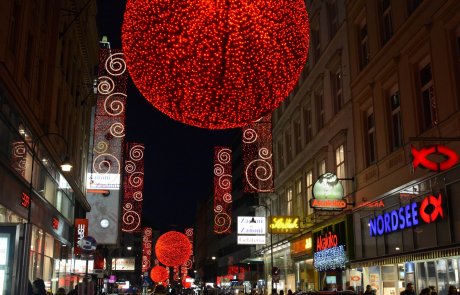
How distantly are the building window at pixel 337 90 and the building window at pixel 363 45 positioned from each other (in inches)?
115

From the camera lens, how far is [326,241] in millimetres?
28281

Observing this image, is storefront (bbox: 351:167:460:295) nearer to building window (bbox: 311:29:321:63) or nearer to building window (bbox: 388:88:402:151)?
building window (bbox: 388:88:402:151)

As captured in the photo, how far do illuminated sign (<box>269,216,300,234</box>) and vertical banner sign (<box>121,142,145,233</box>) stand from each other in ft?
48.4

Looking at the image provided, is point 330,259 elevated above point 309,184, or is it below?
below

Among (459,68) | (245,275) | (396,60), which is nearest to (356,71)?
(396,60)

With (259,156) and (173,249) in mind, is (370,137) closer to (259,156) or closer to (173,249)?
(259,156)

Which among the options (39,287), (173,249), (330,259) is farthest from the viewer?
(173,249)

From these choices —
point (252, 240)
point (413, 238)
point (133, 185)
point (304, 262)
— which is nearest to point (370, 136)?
point (413, 238)

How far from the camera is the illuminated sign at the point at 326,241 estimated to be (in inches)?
1065

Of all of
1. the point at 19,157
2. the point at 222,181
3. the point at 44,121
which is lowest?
the point at 19,157

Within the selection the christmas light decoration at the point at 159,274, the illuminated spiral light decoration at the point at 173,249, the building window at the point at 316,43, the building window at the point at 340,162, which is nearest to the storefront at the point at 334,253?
the building window at the point at 340,162

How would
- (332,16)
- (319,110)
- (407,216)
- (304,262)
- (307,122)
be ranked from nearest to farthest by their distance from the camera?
(407,216)
(332,16)
(319,110)
(304,262)
(307,122)

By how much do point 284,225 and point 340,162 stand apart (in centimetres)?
691

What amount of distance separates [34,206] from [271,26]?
14.9 meters
